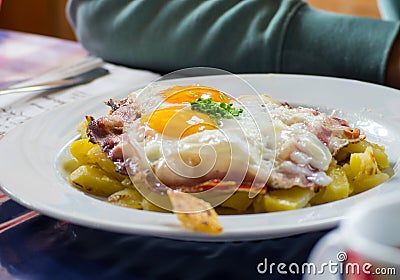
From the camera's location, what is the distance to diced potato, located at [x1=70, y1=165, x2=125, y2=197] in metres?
0.75

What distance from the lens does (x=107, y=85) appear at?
1.33 metres

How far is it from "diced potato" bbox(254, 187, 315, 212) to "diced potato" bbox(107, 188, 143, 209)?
131 millimetres

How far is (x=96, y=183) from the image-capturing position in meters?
0.75

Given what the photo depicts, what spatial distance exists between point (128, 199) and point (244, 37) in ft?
2.54

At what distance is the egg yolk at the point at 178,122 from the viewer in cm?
73

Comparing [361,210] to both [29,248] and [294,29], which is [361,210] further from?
[294,29]

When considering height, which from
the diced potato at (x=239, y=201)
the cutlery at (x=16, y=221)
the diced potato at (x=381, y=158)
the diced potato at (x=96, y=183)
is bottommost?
the cutlery at (x=16, y=221)

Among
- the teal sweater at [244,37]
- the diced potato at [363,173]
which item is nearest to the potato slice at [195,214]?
the diced potato at [363,173]

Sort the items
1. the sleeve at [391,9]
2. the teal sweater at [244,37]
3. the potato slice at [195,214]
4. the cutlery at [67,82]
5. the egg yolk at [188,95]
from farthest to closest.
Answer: the sleeve at [391,9] → the teal sweater at [244,37] → the cutlery at [67,82] → the egg yolk at [188,95] → the potato slice at [195,214]

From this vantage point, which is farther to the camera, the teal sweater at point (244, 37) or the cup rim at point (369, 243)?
the teal sweater at point (244, 37)

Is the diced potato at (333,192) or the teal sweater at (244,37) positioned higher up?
the diced potato at (333,192)

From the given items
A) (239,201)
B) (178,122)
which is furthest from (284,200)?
(178,122)


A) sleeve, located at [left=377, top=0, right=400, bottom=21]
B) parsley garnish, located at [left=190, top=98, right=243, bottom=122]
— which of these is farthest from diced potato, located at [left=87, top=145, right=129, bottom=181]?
sleeve, located at [left=377, top=0, right=400, bottom=21]

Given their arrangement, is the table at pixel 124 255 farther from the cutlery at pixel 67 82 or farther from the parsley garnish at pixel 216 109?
the cutlery at pixel 67 82
